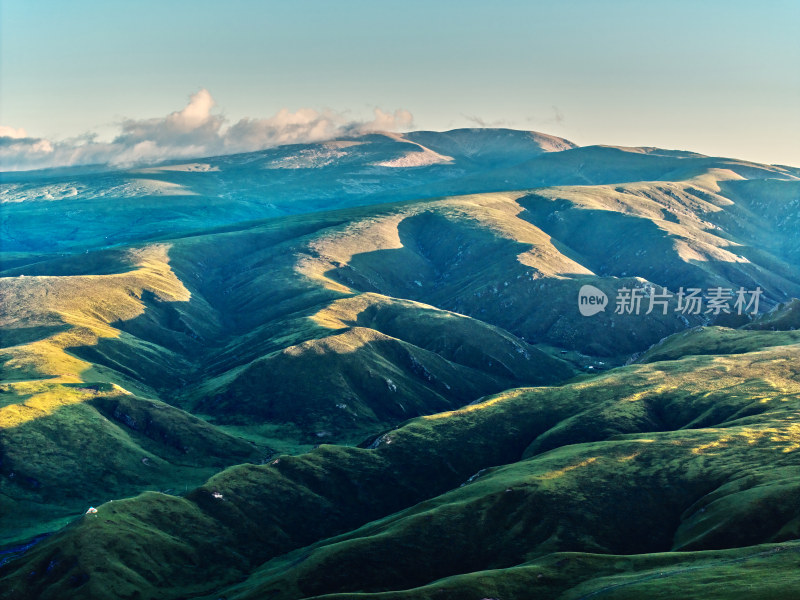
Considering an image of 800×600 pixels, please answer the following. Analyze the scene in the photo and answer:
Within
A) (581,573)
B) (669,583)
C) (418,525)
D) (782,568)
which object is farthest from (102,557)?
(782,568)

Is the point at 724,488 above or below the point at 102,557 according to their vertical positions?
above

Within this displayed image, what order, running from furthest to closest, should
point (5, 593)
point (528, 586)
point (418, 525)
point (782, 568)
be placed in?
1. point (418, 525)
2. point (5, 593)
3. point (528, 586)
4. point (782, 568)

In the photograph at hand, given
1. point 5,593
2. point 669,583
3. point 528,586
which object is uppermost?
point 669,583

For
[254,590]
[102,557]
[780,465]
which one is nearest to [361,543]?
[254,590]

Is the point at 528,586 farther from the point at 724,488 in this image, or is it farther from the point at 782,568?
the point at 724,488

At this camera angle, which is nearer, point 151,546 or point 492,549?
point 492,549

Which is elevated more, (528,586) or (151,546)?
(528,586)

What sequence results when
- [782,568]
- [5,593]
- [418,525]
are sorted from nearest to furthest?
[782,568] < [5,593] < [418,525]

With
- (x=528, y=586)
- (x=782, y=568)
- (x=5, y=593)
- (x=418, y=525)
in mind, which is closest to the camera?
(x=782, y=568)

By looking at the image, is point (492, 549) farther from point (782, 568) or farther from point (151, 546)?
point (151, 546)
